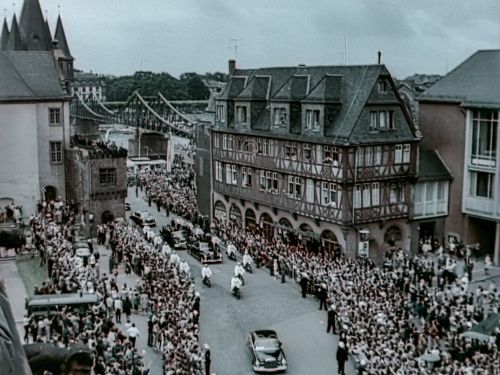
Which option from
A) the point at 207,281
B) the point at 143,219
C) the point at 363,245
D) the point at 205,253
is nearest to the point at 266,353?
the point at 207,281

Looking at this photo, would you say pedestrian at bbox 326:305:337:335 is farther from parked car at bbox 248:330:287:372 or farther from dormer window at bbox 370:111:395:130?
dormer window at bbox 370:111:395:130

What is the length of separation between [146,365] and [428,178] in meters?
22.9

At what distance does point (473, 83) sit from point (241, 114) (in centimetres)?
1479

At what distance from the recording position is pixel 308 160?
40781 mm

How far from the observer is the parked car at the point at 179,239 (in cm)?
4225

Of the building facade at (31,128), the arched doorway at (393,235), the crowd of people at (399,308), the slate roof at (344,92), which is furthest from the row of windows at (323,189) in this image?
the building facade at (31,128)

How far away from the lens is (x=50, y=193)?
160ft

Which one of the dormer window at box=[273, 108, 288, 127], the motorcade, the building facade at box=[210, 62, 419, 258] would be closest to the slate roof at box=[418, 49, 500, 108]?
the building facade at box=[210, 62, 419, 258]

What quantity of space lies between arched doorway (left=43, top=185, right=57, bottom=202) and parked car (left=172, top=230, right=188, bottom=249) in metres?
10.4

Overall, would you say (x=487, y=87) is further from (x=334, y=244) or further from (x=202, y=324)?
(x=202, y=324)

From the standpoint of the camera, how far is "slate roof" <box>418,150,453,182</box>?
41219 millimetres

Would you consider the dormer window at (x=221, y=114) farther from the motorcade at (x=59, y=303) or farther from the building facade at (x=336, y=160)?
the motorcade at (x=59, y=303)

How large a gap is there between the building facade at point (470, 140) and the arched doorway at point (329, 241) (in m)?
7.29

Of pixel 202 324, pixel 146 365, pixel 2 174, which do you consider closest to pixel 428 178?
pixel 202 324
